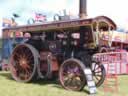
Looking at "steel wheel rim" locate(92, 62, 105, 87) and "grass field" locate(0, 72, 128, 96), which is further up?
"steel wheel rim" locate(92, 62, 105, 87)

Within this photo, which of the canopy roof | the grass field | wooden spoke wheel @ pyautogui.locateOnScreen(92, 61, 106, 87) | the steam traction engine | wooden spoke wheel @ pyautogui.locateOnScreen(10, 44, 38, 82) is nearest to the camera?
the grass field

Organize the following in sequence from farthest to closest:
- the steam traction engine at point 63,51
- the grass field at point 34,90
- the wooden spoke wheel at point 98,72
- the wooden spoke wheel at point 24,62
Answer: the wooden spoke wheel at point 24,62 → the wooden spoke wheel at point 98,72 → the steam traction engine at point 63,51 → the grass field at point 34,90

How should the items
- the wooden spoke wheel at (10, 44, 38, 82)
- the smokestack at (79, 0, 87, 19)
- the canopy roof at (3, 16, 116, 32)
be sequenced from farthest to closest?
the smokestack at (79, 0, 87, 19), the wooden spoke wheel at (10, 44, 38, 82), the canopy roof at (3, 16, 116, 32)

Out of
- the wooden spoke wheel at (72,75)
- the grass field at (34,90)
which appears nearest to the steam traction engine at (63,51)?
the wooden spoke wheel at (72,75)

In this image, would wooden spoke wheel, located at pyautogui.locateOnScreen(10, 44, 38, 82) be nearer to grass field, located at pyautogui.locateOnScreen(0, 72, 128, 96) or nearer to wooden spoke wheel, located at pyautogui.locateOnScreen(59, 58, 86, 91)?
grass field, located at pyautogui.locateOnScreen(0, 72, 128, 96)

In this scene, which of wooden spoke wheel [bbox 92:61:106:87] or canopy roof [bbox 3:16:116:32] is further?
wooden spoke wheel [bbox 92:61:106:87]

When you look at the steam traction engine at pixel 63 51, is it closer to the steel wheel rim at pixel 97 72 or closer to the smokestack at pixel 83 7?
the steel wheel rim at pixel 97 72

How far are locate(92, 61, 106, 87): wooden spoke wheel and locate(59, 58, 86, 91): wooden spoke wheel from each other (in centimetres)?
115

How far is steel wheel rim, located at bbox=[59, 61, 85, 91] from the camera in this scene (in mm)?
11397

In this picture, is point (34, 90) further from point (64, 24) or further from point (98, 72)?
point (98, 72)

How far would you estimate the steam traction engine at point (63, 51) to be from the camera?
11617mm

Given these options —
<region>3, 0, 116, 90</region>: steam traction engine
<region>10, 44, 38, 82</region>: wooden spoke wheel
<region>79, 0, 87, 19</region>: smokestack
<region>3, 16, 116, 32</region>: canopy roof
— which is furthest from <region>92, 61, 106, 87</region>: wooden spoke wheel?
<region>79, 0, 87, 19</region>: smokestack

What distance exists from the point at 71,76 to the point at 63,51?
3.76ft

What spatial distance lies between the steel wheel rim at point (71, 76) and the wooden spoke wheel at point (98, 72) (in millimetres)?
1152
